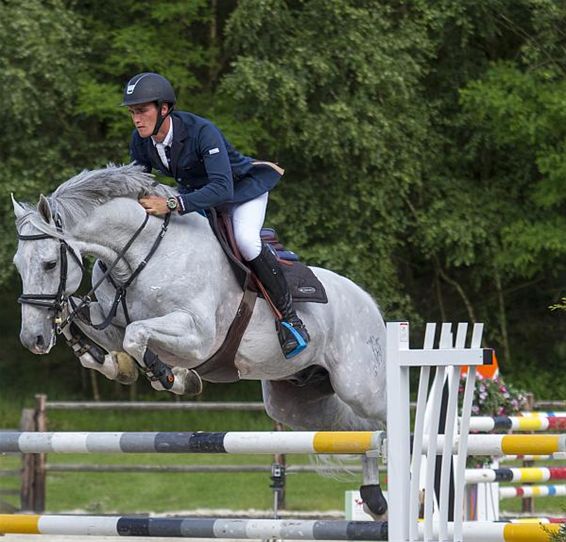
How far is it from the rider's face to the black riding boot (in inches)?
27.8

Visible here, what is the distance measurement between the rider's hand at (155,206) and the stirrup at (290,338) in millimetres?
682

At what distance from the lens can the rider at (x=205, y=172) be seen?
5.05 metres

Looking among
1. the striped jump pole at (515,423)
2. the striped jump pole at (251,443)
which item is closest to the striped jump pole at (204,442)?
the striped jump pole at (251,443)

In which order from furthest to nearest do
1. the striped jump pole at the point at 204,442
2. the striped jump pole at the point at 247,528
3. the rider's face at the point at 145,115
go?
the rider's face at the point at 145,115 < the striped jump pole at the point at 204,442 < the striped jump pole at the point at 247,528

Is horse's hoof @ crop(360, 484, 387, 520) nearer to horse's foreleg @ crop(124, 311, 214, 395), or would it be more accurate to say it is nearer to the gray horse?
the gray horse

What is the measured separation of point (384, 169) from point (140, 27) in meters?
3.26

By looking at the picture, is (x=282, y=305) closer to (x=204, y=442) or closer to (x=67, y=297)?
(x=67, y=297)

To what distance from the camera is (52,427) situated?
48.9 ft

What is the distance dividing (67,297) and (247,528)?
1298mm

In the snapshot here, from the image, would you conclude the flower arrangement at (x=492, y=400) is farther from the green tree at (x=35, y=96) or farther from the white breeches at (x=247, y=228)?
the green tree at (x=35, y=96)

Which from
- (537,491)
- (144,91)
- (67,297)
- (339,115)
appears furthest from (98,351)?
(339,115)

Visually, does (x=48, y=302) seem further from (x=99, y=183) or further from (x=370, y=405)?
(x=370, y=405)

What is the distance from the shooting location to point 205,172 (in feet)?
17.1

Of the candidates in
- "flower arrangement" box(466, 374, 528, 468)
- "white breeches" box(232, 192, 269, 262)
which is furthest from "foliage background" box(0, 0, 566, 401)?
"white breeches" box(232, 192, 269, 262)
